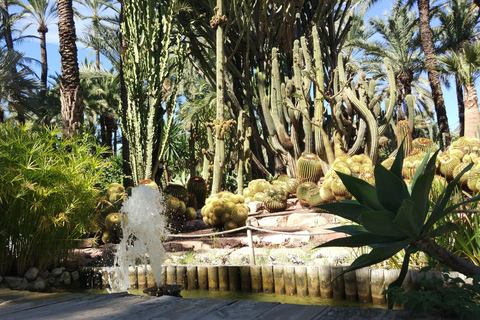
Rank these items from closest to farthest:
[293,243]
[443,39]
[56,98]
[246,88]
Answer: [293,243] < [246,88] < [56,98] < [443,39]

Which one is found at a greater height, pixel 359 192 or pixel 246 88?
pixel 246 88

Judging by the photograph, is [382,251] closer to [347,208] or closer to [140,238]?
[347,208]

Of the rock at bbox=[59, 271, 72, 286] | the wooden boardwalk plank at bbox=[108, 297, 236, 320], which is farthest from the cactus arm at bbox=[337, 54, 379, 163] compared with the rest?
the wooden boardwalk plank at bbox=[108, 297, 236, 320]

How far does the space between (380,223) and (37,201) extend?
383 cm

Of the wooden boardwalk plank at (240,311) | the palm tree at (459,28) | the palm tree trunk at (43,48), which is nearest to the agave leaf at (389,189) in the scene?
the wooden boardwalk plank at (240,311)

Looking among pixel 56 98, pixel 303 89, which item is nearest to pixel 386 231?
pixel 303 89

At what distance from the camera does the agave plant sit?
2.03m

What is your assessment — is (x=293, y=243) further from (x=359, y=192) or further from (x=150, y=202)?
(x=359, y=192)

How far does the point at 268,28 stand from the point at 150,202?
7.49 meters

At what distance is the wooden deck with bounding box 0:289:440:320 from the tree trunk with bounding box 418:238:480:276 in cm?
Answer: 33

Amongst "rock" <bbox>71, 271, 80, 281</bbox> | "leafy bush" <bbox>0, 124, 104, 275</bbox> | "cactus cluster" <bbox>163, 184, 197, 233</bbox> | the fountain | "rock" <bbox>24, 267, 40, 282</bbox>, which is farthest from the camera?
"cactus cluster" <bbox>163, 184, 197, 233</bbox>

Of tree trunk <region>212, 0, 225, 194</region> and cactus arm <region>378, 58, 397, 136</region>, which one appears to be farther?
cactus arm <region>378, 58, 397, 136</region>

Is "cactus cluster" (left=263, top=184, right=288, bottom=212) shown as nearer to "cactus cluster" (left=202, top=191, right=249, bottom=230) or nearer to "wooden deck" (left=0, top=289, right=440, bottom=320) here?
"cactus cluster" (left=202, top=191, right=249, bottom=230)

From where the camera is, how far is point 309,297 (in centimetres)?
398
